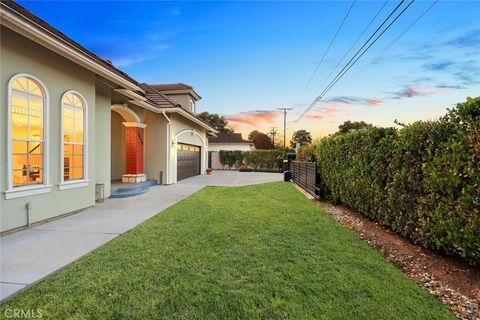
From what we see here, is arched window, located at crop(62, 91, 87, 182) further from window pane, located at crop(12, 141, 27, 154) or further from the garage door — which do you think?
the garage door

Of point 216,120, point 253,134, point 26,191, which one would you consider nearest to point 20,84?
point 26,191

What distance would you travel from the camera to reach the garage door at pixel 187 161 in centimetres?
1462

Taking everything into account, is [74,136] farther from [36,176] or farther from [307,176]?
[307,176]

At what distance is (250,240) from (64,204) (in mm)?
4792

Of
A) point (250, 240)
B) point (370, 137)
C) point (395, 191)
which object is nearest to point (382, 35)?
point (370, 137)

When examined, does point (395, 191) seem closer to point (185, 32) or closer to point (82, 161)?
point (82, 161)

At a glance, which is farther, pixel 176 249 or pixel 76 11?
pixel 76 11

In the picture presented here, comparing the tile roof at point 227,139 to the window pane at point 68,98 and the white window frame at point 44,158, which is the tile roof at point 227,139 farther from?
the white window frame at point 44,158

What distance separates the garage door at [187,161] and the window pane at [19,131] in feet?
30.8

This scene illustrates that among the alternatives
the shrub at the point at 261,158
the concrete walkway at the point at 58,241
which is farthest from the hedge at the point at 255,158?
the concrete walkway at the point at 58,241

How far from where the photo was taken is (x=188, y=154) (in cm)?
1656

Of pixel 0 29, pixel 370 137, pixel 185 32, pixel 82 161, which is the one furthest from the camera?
pixel 185 32

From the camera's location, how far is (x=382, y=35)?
6977 millimetres

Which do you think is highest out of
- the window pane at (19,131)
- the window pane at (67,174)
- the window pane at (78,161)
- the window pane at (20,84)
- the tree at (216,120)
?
the tree at (216,120)
